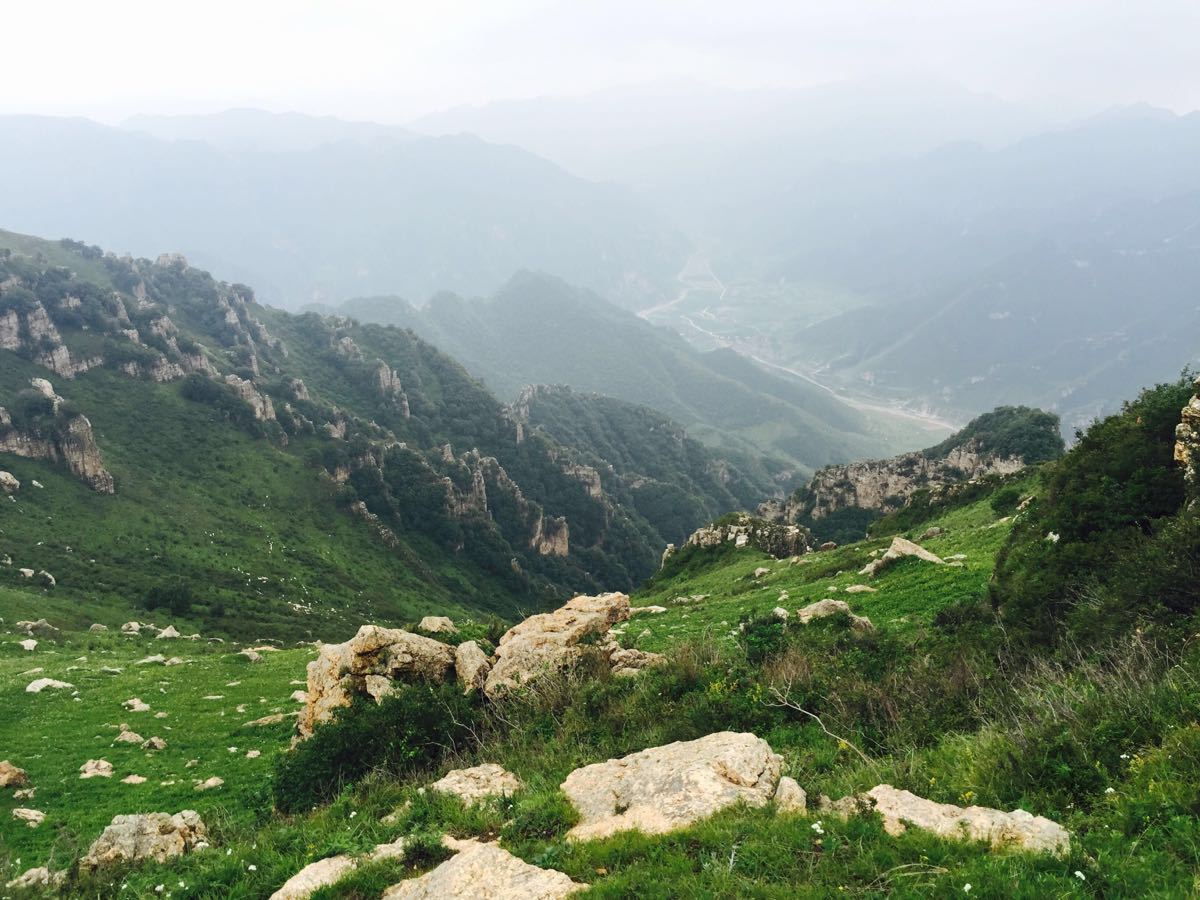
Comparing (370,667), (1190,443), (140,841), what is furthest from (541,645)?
(1190,443)

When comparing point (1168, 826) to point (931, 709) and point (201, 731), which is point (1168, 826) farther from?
point (201, 731)

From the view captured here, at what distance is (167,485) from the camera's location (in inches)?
3912

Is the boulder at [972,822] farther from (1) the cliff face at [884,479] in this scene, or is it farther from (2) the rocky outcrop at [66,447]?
(2) the rocky outcrop at [66,447]

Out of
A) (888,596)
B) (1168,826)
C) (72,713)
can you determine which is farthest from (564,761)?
(72,713)

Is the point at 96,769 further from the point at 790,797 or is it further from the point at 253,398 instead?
the point at 253,398

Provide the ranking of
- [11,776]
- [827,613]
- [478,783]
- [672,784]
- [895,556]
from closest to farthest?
[672,784]
[478,783]
[11,776]
[827,613]
[895,556]

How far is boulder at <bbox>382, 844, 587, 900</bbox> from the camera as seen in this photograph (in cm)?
777

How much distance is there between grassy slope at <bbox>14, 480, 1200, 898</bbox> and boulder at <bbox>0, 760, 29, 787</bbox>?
1.32ft

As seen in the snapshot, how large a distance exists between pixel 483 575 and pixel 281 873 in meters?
128

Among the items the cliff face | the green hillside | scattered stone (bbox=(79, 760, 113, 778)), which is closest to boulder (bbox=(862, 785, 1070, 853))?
the green hillside

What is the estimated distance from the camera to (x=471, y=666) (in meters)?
17.8

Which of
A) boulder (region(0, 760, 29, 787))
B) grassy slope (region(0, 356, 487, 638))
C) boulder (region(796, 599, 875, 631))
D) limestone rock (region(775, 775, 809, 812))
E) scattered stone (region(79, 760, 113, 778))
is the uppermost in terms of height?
limestone rock (region(775, 775, 809, 812))

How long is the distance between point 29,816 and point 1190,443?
102 ft

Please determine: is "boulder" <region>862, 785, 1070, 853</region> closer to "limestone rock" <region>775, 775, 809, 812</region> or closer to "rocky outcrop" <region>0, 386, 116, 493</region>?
"limestone rock" <region>775, 775, 809, 812</region>
